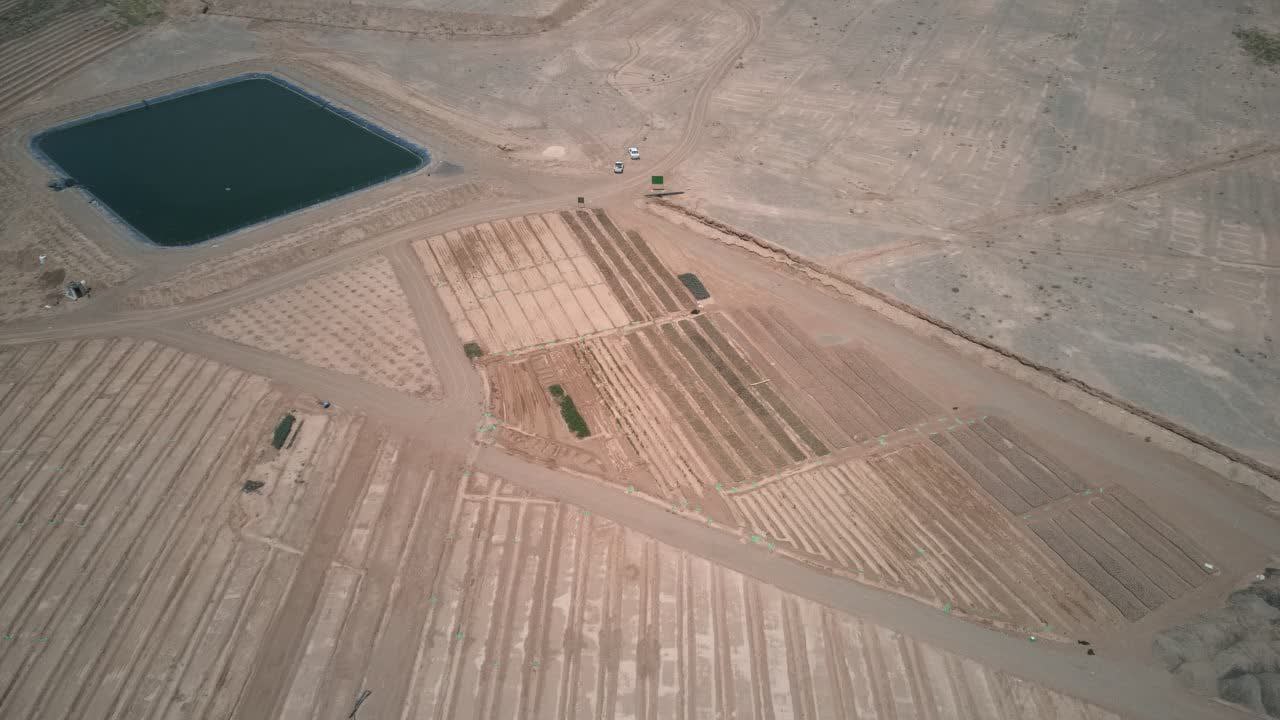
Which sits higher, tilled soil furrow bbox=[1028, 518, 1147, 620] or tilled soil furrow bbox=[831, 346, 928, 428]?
tilled soil furrow bbox=[831, 346, 928, 428]

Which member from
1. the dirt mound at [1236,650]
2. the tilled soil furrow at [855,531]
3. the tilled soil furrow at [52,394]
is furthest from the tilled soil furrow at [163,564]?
the dirt mound at [1236,650]


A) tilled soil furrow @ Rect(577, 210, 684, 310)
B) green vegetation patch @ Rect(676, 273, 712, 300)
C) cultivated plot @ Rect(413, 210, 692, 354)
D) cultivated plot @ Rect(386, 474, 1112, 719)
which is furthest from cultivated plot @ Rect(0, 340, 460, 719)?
green vegetation patch @ Rect(676, 273, 712, 300)

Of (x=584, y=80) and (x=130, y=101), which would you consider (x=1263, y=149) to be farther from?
(x=130, y=101)

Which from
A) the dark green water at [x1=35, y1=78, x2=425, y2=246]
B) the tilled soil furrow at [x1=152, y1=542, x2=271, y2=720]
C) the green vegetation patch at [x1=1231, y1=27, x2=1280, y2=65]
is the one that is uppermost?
the green vegetation patch at [x1=1231, y1=27, x2=1280, y2=65]

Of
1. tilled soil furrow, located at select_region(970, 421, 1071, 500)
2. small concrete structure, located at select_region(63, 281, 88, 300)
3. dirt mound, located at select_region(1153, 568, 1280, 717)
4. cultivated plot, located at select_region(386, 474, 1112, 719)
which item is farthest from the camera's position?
small concrete structure, located at select_region(63, 281, 88, 300)

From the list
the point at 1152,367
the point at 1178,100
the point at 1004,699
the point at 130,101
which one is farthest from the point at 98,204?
the point at 1178,100

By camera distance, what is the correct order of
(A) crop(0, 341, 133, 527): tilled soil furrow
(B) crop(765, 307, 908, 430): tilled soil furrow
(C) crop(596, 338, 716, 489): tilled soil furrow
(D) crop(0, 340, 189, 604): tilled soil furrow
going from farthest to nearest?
1. (B) crop(765, 307, 908, 430): tilled soil furrow
2. (C) crop(596, 338, 716, 489): tilled soil furrow
3. (A) crop(0, 341, 133, 527): tilled soil furrow
4. (D) crop(0, 340, 189, 604): tilled soil furrow

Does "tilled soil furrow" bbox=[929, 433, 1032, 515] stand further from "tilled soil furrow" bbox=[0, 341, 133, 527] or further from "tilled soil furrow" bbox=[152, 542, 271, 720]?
"tilled soil furrow" bbox=[0, 341, 133, 527]
